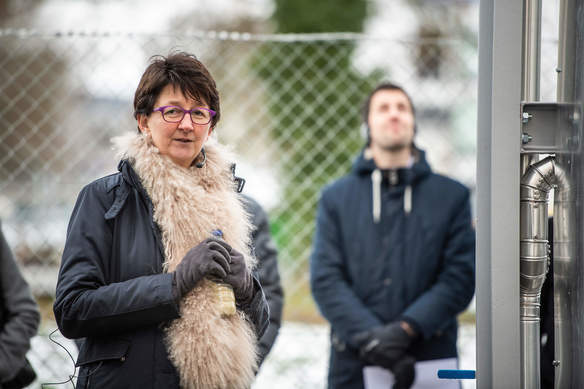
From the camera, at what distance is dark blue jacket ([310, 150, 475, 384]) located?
287 cm

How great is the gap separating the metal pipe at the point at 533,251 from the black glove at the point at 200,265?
0.82 metres

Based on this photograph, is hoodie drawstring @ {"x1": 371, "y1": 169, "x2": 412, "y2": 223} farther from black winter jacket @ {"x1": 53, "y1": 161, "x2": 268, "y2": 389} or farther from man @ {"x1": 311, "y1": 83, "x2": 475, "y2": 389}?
black winter jacket @ {"x1": 53, "y1": 161, "x2": 268, "y2": 389}

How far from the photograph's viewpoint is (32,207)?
15.3 ft

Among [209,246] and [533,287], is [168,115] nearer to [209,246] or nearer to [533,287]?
[209,246]

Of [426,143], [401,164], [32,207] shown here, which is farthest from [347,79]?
[32,207]

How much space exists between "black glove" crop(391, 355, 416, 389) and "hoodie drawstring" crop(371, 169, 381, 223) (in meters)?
0.67

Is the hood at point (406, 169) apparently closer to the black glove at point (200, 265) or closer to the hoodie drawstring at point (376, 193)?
the hoodie drawstring at point (376, 193)

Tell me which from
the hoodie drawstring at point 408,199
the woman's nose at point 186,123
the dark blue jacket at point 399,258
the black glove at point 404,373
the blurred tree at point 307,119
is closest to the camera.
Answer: the woman's nose at point 186,123

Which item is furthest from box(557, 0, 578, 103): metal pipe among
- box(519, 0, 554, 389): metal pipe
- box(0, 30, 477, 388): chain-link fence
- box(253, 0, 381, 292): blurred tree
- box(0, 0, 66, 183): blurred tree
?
box(0, 0, 66, 183): blurred tree

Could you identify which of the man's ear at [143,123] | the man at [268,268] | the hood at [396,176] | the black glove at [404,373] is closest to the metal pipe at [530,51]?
the man's ear at [143,123]

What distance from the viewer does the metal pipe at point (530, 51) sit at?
1715 mm

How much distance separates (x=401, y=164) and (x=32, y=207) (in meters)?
2.94

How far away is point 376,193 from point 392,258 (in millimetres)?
330

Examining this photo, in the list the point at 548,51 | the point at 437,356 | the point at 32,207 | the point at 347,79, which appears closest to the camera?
the point at 437,356
